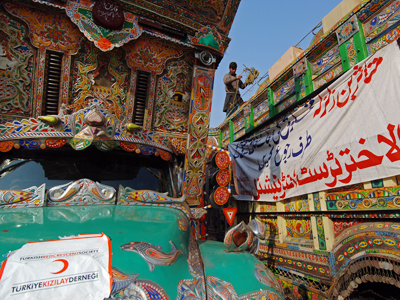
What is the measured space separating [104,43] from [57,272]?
114 inches

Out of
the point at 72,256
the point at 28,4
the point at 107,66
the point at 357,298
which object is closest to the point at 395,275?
the point at 357,298

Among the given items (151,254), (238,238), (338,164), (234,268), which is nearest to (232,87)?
(338,164)

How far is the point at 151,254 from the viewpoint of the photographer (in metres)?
1.47

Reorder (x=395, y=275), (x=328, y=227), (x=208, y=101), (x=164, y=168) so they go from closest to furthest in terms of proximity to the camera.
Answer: (x=395, y=275)
(x=164, y=168)
(x=328, y=227)
(x=208, y=101)

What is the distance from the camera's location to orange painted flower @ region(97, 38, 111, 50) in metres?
3.14

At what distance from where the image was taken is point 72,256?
4.07 feet

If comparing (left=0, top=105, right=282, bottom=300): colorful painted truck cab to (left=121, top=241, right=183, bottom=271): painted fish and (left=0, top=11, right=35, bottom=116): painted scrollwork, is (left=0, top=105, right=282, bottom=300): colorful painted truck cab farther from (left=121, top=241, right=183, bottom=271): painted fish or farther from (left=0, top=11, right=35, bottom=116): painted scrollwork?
(left=0, top=11, right=35, bottom=116): painted scrollwork

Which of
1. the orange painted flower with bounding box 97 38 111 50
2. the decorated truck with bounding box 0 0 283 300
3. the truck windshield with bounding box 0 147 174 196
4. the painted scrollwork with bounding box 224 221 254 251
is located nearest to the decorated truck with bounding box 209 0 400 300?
the decorated truck with bounding box 0 0 283 300

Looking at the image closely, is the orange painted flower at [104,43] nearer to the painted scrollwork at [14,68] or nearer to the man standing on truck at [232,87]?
the painted scrollwork at [14,68]

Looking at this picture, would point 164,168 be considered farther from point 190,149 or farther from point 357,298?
point 357,298

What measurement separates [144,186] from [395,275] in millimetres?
2462

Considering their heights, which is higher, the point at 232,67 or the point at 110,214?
the point at 232,67

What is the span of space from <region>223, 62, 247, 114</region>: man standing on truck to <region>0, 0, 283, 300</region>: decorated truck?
3.66 meters

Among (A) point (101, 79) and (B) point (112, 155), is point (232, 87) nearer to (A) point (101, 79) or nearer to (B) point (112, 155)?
(A) point (101, 79)
